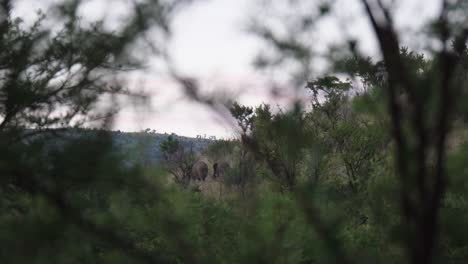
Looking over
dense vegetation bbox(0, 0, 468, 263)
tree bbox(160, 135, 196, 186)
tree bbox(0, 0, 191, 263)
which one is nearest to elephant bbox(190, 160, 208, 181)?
tree bbox(160, 135, 196, 186)

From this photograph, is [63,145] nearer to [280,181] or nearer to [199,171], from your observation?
[280,181]

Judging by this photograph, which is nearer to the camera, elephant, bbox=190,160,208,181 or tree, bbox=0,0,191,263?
tree, bbox=0,0,191,263

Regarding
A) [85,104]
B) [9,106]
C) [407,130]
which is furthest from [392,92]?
[85,104]

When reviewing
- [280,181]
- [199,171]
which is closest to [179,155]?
[199,171]

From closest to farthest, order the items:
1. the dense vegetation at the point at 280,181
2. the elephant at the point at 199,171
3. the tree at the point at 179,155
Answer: the dense vegetation at the point at 280,181 < the tree at the point at 179,155 < the elephant at the point at 199,171

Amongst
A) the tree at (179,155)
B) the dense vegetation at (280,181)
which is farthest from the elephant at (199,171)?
the dense vegetation at (280,181)

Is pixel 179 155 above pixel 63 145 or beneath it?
above

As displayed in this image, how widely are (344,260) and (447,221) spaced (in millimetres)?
802

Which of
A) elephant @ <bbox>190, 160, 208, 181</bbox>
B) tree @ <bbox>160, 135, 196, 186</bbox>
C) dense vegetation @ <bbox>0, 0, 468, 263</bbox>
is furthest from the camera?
elephant @ <bbox>190, 160, 208, 181</bbox>

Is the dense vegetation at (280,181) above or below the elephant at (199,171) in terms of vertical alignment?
below

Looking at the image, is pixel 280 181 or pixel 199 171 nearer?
pixel 280 181

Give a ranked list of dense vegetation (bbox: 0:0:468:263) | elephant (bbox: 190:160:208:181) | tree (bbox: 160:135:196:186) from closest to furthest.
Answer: dense vegetation (bbox: 0:0:468:263), tree (bbox: 160:135:196:186), elephant (bbox: 190:160:208:181)

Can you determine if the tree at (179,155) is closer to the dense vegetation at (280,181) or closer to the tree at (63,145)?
the tree at (63,145)

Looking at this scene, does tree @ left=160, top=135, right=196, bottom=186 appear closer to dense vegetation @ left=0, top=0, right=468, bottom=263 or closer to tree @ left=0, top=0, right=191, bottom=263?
tree @ left=0, top=0, right=191, bottom=263
